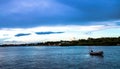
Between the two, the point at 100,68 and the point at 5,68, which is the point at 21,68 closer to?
the point at 5,68

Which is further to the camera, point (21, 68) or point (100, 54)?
point (100, 54)

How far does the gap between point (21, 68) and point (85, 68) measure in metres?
17.5

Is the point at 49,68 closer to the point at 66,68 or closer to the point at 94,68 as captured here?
the point at 66,68

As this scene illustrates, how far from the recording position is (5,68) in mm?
80812

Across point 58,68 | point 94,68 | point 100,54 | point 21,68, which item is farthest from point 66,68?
point 100,54

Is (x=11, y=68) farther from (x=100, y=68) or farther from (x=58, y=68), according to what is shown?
(x=100, y=68)

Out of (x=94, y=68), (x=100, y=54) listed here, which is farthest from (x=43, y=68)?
(x=100, y=54)

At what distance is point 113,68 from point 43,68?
1872 cm

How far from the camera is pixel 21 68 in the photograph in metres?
79.6

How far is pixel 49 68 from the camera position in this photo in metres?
78.7

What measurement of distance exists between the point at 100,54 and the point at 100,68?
65064 millimetres

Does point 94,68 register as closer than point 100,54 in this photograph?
Yes

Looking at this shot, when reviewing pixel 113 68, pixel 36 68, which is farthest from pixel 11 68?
pixel 113 68

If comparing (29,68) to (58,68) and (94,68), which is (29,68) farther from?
(94,68)
